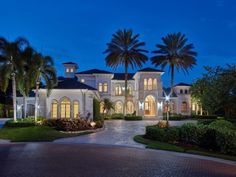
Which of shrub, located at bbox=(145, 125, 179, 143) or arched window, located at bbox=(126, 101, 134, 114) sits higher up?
arched window, located at bbox=(126, 101, 134, 114)

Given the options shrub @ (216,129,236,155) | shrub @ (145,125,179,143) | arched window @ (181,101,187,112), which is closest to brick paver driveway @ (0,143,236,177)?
shrub @ (216,129,236,155)

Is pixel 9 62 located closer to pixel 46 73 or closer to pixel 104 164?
pixel 46 73

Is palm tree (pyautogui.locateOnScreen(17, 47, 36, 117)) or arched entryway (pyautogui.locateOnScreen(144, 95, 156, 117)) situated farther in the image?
arched entryway (pyautogui.locateOnScreen(144, 95, 156, 117))

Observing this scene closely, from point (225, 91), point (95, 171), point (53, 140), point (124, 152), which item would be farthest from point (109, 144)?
point (225, 91)

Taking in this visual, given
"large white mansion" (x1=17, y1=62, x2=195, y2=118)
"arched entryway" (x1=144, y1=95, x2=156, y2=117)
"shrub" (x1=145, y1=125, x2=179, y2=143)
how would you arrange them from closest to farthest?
"shrub" (x1=145, y1=125, x2=179, y2=143) → "large white mansion" (x1=17, y1=62, x2=195, y2=118) → "arched entryway" (x1=144, y1=95, x2=156, y2=117)

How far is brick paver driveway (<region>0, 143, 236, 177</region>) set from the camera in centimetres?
1030

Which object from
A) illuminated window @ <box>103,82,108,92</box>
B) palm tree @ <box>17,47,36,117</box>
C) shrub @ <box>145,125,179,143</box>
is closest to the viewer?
shrub @ <box>145,125,179,143</box>

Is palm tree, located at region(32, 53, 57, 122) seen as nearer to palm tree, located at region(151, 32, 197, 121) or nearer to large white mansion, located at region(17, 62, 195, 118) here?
large white mansion, located at region(17, 62, 195, 118)

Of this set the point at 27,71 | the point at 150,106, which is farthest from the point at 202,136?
the point at 150,106

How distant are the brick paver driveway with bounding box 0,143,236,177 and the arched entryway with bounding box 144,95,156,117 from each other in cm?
3879

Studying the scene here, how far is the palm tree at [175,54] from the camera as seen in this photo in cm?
5131

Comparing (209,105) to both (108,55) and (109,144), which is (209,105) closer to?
(109,144)

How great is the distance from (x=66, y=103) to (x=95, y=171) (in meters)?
25.6

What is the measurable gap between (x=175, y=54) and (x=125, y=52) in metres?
9.34
